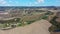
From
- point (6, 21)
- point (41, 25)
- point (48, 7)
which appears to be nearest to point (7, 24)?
point (6, 21)

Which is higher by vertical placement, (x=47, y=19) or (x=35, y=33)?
(x=47, y=19)

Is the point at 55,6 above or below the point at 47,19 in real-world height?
above

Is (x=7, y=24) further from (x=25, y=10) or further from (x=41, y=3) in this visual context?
(x=41, y=3)

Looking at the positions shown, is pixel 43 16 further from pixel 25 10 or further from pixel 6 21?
pixel 6 21

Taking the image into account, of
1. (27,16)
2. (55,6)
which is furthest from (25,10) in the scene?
(55,6)

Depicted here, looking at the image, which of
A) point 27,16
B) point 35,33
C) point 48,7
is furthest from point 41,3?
point 35,33

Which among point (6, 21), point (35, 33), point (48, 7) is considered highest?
point (48, 7)
